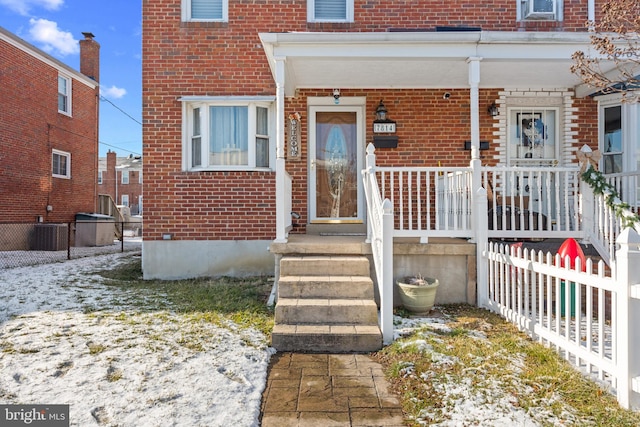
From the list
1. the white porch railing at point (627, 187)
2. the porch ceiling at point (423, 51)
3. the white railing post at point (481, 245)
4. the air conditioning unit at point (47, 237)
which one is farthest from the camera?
the air conditioning unit at point (47, 237)

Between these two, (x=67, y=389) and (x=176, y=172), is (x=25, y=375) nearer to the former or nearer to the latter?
(x=67, y=389)

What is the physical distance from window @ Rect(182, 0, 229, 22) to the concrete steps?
4847 mm

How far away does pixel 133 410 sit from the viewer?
264 cm

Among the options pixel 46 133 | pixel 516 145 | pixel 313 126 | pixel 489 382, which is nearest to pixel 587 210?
pixel 516 145

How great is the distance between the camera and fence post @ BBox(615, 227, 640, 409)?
262 cm

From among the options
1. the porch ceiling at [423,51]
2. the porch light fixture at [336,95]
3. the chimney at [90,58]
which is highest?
the chimney at [90,58]

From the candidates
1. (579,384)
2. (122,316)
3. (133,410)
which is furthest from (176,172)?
(579,384)

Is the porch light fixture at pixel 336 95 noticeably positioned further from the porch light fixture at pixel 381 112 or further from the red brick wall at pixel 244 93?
the porch light fixture at pixel 381 112

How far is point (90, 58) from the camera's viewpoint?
1596 centimetres

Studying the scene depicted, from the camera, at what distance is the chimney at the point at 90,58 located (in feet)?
51.7

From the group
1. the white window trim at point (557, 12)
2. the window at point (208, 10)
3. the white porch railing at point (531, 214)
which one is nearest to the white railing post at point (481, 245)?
the white porch railing at point (531, 214)

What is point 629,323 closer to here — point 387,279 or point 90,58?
point 387,279

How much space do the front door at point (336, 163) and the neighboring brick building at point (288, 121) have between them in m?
0.02

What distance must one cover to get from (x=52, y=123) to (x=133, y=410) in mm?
14141
